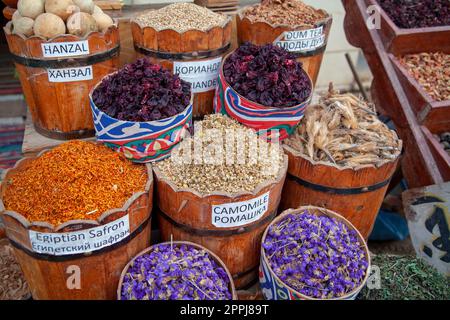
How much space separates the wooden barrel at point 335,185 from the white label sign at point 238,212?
356 mm

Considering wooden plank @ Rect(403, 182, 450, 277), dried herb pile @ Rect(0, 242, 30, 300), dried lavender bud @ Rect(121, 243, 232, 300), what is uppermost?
dried lavender bud @ Rect(121, 243, 232, 300)

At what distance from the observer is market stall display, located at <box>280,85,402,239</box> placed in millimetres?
2230

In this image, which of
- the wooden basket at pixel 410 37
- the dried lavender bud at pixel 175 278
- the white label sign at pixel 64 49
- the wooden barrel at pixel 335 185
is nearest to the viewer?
the dried lavender bud at pixel 175 278

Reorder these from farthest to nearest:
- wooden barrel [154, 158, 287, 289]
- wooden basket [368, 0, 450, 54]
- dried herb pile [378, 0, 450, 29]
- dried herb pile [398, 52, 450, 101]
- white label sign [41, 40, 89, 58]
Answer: dried herb pile [378, 0, 450, 29] → wooden basket [368, 0, 450, 54] → dried herb pile [398, 52, 450, 101] → white label sign [41, 40, 89, 58] → wooden barrel [154, 158, 287, 289]

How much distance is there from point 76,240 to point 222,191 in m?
0.67

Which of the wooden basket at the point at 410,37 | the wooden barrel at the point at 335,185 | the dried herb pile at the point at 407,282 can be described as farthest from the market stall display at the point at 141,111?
the wooden basket at the point at 410,37

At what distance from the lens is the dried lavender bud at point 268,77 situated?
218 cm

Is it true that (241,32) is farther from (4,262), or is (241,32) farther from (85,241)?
(4,262)

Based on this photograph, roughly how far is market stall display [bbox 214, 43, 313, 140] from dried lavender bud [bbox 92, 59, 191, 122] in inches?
10.8

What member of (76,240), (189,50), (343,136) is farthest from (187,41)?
(76,240)

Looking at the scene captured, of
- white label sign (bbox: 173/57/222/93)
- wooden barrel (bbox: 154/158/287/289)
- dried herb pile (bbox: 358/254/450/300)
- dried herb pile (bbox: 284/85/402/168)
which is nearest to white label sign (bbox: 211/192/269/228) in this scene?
wooden barrel (bbox: 154/158/287/289)

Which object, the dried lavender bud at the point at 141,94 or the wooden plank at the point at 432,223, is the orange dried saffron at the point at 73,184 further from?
the wooden plank at the point at 432,223

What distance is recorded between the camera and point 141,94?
1.99 meters

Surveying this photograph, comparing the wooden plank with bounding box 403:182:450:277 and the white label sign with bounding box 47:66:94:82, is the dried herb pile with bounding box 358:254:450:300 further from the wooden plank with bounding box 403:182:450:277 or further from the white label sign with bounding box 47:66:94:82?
the white label sign with bounding box 47:66:94:82
